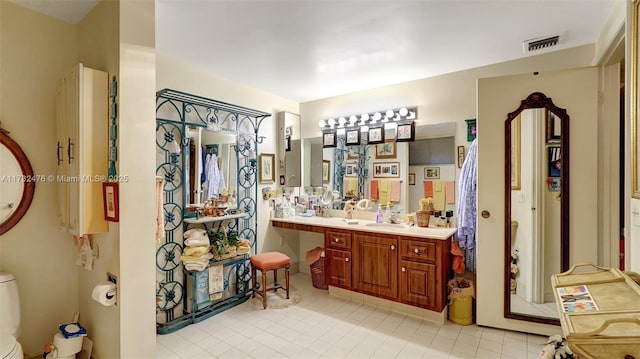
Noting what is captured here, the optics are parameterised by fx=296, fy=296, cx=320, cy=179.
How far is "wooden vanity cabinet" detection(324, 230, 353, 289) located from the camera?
3.28 m

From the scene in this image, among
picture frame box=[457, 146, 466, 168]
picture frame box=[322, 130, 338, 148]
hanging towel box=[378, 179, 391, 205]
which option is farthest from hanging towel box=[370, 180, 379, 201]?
picture frame box=[457, 146, 466, 168]

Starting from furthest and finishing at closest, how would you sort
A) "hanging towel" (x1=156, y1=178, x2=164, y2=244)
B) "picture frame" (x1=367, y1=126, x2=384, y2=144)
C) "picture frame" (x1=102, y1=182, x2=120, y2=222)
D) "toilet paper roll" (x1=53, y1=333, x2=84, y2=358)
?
"picture frame" (x1=367, y1=126, x2=384, y2=144)
"hanging towel" (x1=156, y1=178, x2=164, y2=244)
"toilet paper roll" (x1=53, y1=333, x2=84, y2=358)
"picture frame" (x1=102, y1=182, x2=120, y2=222)

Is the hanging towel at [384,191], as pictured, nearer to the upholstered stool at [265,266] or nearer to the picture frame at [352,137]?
the picture frame at [352,137]

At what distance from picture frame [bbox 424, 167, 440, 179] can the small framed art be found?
0.42 m

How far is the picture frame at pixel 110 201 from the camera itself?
175cm

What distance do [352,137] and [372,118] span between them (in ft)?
1.13

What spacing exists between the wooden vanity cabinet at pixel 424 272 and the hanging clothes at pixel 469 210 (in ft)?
0.62

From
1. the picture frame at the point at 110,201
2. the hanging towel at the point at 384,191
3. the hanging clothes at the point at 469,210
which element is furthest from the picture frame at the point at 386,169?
the picture frame at the point at 110,201

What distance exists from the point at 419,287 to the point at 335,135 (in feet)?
6.93

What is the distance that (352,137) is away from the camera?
12.5 ft

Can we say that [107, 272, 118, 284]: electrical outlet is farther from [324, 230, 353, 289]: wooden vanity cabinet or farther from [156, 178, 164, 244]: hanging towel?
[324, 230, 353, 289]: wooden vanity cabinet

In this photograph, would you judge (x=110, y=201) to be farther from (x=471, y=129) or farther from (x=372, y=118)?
(x=471, y=129)

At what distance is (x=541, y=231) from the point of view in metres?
2.47

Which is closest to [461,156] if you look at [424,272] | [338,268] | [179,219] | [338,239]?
[424,272]
